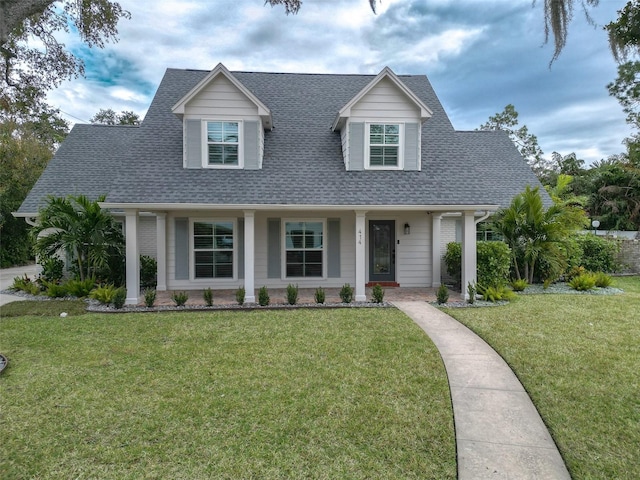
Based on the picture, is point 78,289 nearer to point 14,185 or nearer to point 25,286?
point 25,286

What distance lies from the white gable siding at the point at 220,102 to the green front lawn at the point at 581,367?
7.73 m

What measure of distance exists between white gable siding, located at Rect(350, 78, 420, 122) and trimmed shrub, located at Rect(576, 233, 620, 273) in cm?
Answer: 874

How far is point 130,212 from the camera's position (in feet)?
28.3

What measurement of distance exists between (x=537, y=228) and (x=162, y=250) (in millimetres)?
11555

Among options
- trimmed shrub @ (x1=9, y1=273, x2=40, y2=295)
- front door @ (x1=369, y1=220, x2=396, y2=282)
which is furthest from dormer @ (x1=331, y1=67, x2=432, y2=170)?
trimmed shrub @ (x1=9, y1=273, x2=40, y2=295)

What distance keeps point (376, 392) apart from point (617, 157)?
3740 cm

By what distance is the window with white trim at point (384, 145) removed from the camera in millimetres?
10047

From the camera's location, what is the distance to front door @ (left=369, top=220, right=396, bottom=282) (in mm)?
11266

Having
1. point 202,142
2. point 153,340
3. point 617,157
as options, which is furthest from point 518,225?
point 617,157

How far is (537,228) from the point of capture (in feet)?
34.5

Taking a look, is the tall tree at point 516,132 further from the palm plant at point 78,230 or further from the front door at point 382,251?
the palm plant at point 78,230

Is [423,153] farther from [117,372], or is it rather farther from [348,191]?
[117,372]

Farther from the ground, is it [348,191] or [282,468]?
[348,191]

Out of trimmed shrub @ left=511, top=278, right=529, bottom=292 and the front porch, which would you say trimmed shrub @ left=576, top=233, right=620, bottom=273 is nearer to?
trimmed shrub @ left=511, top=278, right=529, bottom=292
